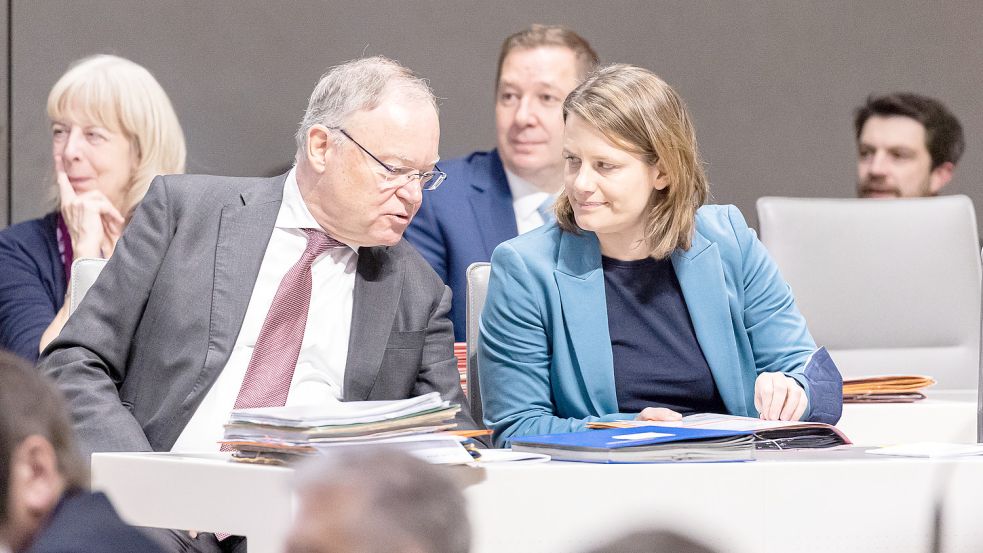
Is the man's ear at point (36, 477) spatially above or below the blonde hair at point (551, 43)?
below

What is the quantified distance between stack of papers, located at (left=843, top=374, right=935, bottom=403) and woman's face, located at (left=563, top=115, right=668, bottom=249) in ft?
2.02

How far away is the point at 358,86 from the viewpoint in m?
2.22

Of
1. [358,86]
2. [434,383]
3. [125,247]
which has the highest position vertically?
[358,86]

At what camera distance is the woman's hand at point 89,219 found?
123 inches

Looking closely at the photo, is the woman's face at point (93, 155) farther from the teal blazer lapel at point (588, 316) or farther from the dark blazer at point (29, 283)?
the teal blazer lapel at point (588, 316)

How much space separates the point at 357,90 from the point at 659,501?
107cm

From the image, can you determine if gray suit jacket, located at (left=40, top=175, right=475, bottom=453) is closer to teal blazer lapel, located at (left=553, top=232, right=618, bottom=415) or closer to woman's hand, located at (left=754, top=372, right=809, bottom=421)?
Answer: teal blazer lapel, located at (left=553, top=232, right=618, bottom=415)

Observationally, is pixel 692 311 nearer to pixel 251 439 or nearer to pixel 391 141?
pixel 391 141

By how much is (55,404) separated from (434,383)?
1259 mm

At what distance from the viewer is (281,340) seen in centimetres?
211

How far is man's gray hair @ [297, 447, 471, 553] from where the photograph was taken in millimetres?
799

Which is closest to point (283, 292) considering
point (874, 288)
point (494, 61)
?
point (874, 288)

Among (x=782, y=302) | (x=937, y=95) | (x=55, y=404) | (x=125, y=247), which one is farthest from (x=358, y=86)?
(x=937, y=95)

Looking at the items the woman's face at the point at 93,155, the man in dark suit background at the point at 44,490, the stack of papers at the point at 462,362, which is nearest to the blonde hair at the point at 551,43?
the woman's face at the point at 93,155
